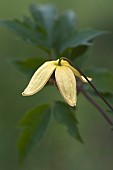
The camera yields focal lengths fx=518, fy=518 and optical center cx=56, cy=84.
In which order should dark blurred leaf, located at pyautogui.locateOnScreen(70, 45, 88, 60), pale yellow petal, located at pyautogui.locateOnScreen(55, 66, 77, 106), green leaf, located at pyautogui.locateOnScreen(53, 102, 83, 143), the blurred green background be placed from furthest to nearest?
the blurred green background
dark blurred leaf, located at pyautogui.locateOnScreen(70, 45, 88, 60)
green leaf, located at pyautogui.locateOnScreen(53, 102, 83, 143)
pale yellow petal, located at pyautogui.locateOnScreen(55, 66, 77, 106)

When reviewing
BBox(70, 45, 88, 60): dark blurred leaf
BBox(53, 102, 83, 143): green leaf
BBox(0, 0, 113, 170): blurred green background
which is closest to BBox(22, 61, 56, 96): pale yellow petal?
BBox(53, 102, 83, 143): green leaf

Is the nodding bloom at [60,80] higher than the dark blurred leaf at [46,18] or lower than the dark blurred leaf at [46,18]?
lower

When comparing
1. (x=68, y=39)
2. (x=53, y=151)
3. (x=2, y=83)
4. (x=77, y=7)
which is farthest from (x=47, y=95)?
(x=68, y=39)

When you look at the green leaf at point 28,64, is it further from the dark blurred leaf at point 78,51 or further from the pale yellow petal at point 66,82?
the pale yellow petal at point 66,82

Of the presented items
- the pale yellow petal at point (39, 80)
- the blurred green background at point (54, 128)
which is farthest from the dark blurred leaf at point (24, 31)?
the blurred green background at point (54, 128)

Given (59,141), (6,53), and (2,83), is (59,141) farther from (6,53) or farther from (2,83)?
(6,53)

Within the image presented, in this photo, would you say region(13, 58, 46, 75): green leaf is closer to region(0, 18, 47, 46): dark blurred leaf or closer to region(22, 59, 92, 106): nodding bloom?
region(0, 18, 47, 46): dark blurred leaf

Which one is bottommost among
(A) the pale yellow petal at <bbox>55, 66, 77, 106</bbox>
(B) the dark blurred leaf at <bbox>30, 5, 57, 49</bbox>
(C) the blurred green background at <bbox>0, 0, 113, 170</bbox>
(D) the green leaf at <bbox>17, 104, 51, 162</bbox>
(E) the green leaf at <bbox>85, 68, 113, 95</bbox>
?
(C) the blurred green background at <bbox>0, 0, 113, 170</bbox>
